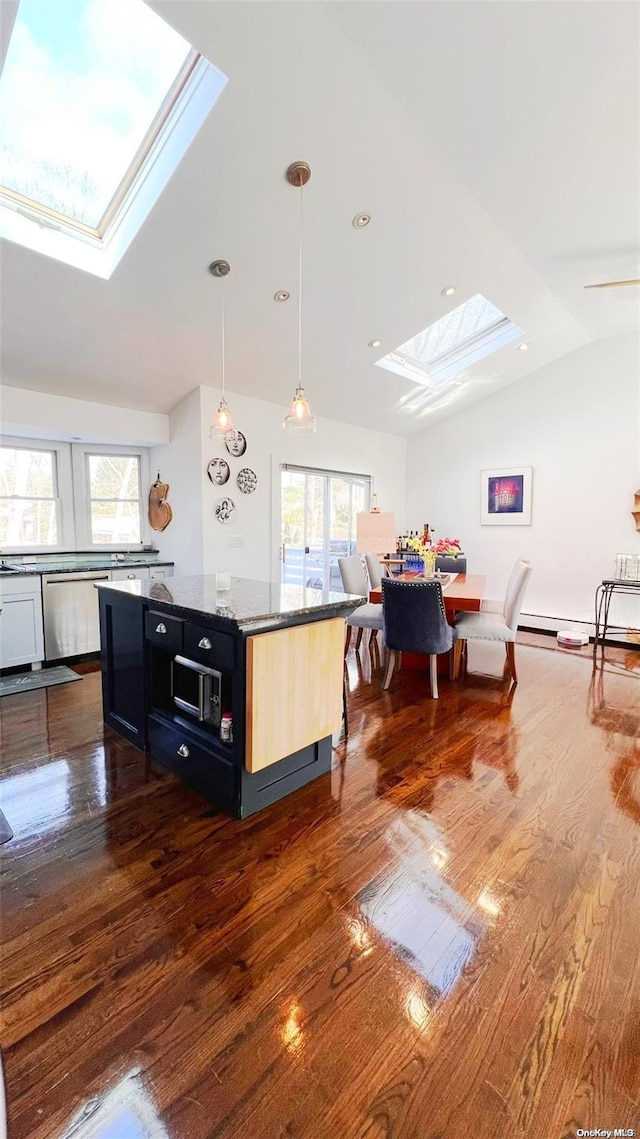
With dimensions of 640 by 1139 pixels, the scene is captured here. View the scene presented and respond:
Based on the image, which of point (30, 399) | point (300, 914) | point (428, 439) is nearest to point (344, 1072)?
point (300, 914)

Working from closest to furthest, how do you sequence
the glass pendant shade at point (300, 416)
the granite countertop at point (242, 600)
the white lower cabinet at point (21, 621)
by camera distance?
the granite countertop at point (242, 600), the glass pendant shade at point (300, 416), the white lower cabinet at point (21, 621)

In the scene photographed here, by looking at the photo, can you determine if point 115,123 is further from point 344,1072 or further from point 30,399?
point 344,1072

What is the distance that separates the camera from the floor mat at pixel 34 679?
3383mm

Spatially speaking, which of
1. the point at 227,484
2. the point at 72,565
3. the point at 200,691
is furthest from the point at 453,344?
the point at 200,691

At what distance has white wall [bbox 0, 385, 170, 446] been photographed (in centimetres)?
368

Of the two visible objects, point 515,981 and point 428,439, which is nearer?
point 515,981

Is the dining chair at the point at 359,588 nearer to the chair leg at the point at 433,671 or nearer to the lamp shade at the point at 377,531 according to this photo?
the lamp shade at the point at 377,531

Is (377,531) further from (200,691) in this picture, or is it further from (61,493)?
(61,493)

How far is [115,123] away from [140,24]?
1.60ft

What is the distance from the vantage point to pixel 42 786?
7.11 ft

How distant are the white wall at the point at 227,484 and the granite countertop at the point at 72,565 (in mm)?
317

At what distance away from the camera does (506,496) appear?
5.99m

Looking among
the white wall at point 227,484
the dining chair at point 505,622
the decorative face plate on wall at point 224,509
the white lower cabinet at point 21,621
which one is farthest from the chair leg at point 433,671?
the white lower cabinet at point 21,621

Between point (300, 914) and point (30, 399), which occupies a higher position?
point (30, 399)
